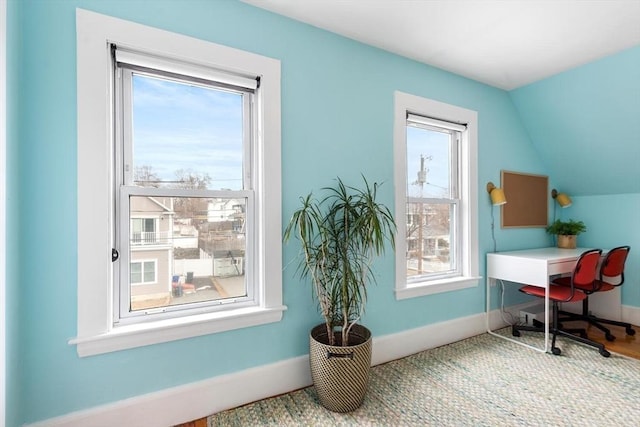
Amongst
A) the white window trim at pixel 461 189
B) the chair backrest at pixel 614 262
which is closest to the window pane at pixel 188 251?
the white window trim at pixel 461 189

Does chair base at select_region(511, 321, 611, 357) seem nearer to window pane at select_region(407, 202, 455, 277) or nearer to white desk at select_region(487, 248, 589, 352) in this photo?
white desk at select_region(487, 248, 589, 352)

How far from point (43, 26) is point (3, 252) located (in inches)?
43.3

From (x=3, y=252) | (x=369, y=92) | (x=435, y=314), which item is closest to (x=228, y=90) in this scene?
(x=369, y=92)

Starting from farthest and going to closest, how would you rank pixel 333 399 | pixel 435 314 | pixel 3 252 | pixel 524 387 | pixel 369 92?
1. pixel 435 314
2. pixel 369 92
3. pixel 524 387
4. pixel 333 399
5. pixel 3 252

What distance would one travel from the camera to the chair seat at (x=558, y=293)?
2641 millimetres

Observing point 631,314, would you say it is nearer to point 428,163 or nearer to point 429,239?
point 429,239

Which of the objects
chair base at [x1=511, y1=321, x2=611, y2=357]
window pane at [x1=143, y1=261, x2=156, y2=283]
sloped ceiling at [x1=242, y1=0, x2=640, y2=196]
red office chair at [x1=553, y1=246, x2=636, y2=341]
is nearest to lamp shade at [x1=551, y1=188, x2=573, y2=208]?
sloped ceiling at [x1=242, y1=0, x2=640, y2=196]

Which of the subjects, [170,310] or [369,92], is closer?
[170,310]

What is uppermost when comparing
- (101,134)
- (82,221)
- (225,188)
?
(101,134)

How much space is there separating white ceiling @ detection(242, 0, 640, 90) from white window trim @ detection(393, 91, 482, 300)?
0.40 m

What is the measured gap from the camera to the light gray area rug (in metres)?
1.81

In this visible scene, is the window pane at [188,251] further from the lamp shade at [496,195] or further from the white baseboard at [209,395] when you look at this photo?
the lamp shade at [496,195]

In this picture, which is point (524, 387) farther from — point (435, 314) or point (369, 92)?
point (369, 92)

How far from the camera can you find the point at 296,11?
80.8 inches
